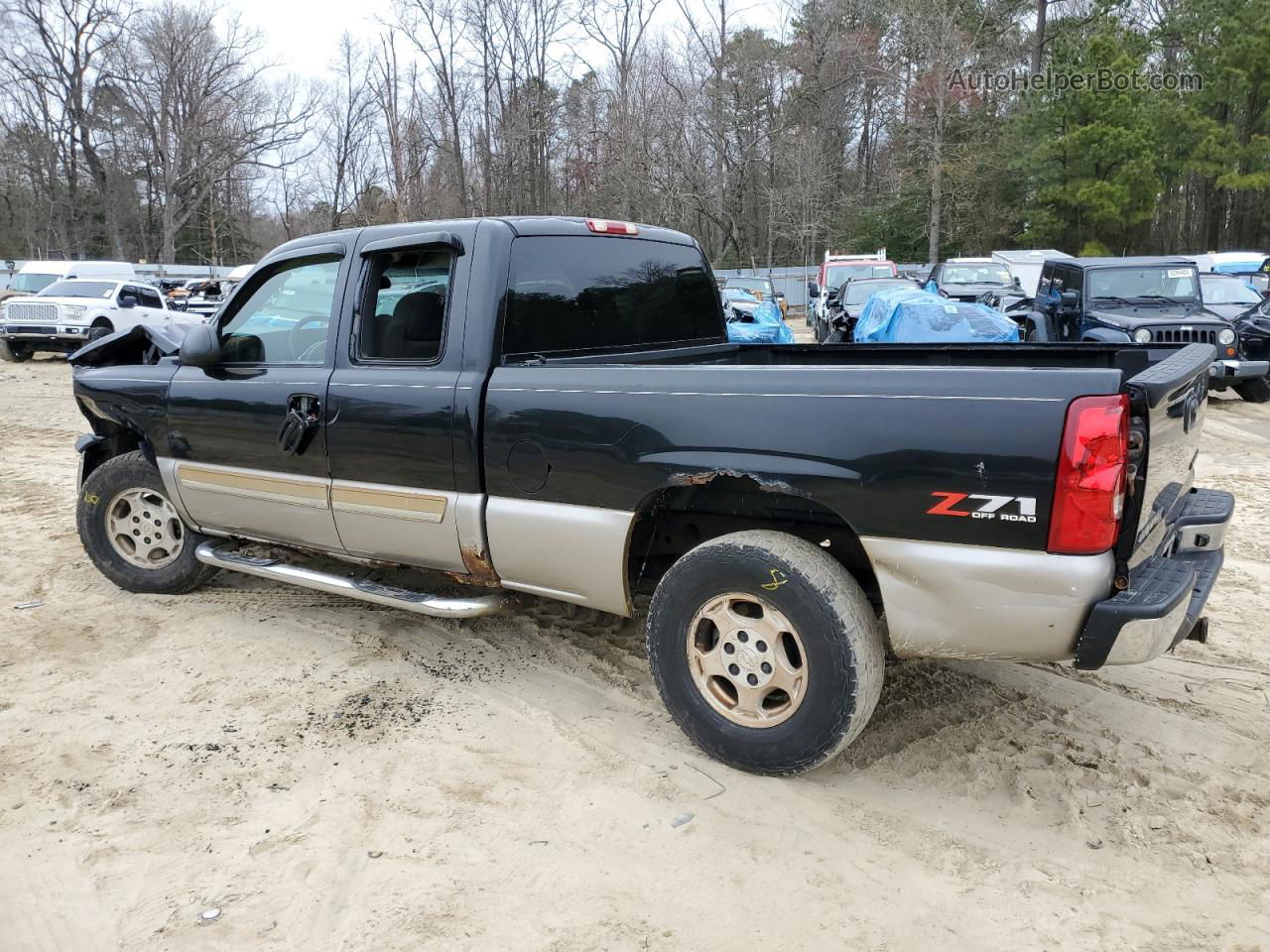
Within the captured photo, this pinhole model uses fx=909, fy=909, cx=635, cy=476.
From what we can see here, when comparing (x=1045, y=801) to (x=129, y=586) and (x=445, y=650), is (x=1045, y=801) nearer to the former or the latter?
(x=445, y=650)

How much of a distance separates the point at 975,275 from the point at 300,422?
18.1 metres

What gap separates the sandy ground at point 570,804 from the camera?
2.59 meters

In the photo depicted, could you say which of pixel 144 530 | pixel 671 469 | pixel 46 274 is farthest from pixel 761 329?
pixel 46 274

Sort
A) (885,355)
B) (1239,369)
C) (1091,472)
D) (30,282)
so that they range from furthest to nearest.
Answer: (30,282)
(1239,369)
(885,355)
(1091,472)

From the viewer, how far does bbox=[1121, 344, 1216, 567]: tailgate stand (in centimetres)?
263

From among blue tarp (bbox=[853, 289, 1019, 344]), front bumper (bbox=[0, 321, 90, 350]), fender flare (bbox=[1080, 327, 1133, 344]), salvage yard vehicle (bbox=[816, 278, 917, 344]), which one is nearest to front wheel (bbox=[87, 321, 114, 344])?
front bumper (bbox=[0, 321, 90, 350])

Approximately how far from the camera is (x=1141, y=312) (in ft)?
40.8

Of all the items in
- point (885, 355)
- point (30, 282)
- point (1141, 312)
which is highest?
point (30, 282)

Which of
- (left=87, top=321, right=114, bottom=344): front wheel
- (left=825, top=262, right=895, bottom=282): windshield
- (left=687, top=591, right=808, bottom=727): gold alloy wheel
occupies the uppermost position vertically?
(left=825, top=262, right=895, bottom=282): windshield

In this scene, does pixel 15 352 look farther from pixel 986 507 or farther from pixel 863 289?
pixel 986 507

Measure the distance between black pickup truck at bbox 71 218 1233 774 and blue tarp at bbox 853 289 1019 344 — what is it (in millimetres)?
6697

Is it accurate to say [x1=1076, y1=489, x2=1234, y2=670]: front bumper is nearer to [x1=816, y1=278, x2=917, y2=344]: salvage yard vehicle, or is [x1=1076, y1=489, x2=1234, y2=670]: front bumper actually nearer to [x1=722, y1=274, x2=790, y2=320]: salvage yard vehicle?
[x1=816, y1=278, x2=917, y2=344]: salvage yard vehicle

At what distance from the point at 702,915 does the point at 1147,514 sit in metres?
1.83

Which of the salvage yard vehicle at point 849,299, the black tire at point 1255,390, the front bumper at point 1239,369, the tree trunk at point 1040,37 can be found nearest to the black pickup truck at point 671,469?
the front bumper at point 1239,369
